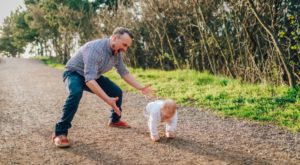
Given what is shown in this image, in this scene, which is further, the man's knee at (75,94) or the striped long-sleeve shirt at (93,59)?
the man's knee at (75,94)

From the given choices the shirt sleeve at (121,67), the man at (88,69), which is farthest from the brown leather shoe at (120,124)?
the man at (88,69)

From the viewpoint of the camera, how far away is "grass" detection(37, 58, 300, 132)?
22.9 ft

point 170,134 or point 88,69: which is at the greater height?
point 88,69

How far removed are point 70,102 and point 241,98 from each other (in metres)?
4.52

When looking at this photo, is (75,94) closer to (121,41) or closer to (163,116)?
(121,41)

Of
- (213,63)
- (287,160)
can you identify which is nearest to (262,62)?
(213,63)

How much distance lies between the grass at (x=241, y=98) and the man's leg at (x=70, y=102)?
10.3 feet

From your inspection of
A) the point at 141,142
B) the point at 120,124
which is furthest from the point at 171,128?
the point at 120,124

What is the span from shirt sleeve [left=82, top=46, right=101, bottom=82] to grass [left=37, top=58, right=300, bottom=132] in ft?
10.2

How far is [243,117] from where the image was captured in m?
7.06

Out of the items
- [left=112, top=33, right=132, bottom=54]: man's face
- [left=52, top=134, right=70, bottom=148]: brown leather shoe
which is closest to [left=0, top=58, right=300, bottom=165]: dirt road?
[left=52, top=134, right=70, bottom=148]: brown leather shoe

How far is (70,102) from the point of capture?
208 inches

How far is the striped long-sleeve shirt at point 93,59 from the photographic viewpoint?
16.9 ft

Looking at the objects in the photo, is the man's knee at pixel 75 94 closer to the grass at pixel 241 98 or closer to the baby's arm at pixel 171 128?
the baby's arm at pixel 171 128
